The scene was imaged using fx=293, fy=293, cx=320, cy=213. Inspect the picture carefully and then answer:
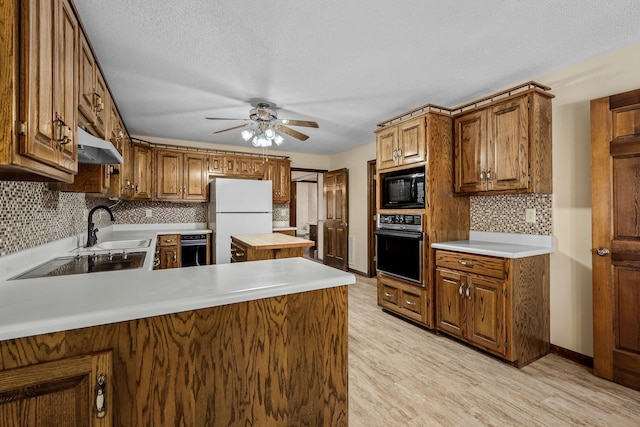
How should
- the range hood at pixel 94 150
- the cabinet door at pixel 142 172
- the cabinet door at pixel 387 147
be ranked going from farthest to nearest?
the cabinet door at pixel 142 172 < the cabinet door at pixel 387 147 < the range hood at pixel 94 150

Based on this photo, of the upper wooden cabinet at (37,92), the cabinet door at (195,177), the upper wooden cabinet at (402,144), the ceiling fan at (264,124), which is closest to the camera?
the upper wooden cabinet at (37,92)

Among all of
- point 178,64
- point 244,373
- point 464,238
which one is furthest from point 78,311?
point 464,238

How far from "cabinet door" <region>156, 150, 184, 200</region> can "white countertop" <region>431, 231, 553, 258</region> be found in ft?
12.7

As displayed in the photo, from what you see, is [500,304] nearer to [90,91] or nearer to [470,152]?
[470,152]

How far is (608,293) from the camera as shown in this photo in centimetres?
206

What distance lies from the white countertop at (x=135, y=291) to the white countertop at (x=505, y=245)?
1704mm

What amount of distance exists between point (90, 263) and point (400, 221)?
273cm

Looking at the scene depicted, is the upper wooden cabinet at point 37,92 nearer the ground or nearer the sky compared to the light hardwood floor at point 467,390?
nearer the sky

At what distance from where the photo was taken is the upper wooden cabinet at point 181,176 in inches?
179

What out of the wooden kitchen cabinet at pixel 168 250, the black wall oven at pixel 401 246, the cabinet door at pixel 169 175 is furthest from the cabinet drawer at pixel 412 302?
the cabinet door at pixel 169 175

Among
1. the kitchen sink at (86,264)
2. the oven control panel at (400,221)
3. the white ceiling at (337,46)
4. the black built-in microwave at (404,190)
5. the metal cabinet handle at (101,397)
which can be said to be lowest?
the metal cabinet handle at (101,397)

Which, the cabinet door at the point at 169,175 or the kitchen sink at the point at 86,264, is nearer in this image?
the kitchen sink at the point at 86,264

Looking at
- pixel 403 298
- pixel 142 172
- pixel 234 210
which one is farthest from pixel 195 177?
pixel 403 298

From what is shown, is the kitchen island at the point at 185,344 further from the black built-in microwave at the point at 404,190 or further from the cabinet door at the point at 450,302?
the black built-in microwave at the point at 404,190
